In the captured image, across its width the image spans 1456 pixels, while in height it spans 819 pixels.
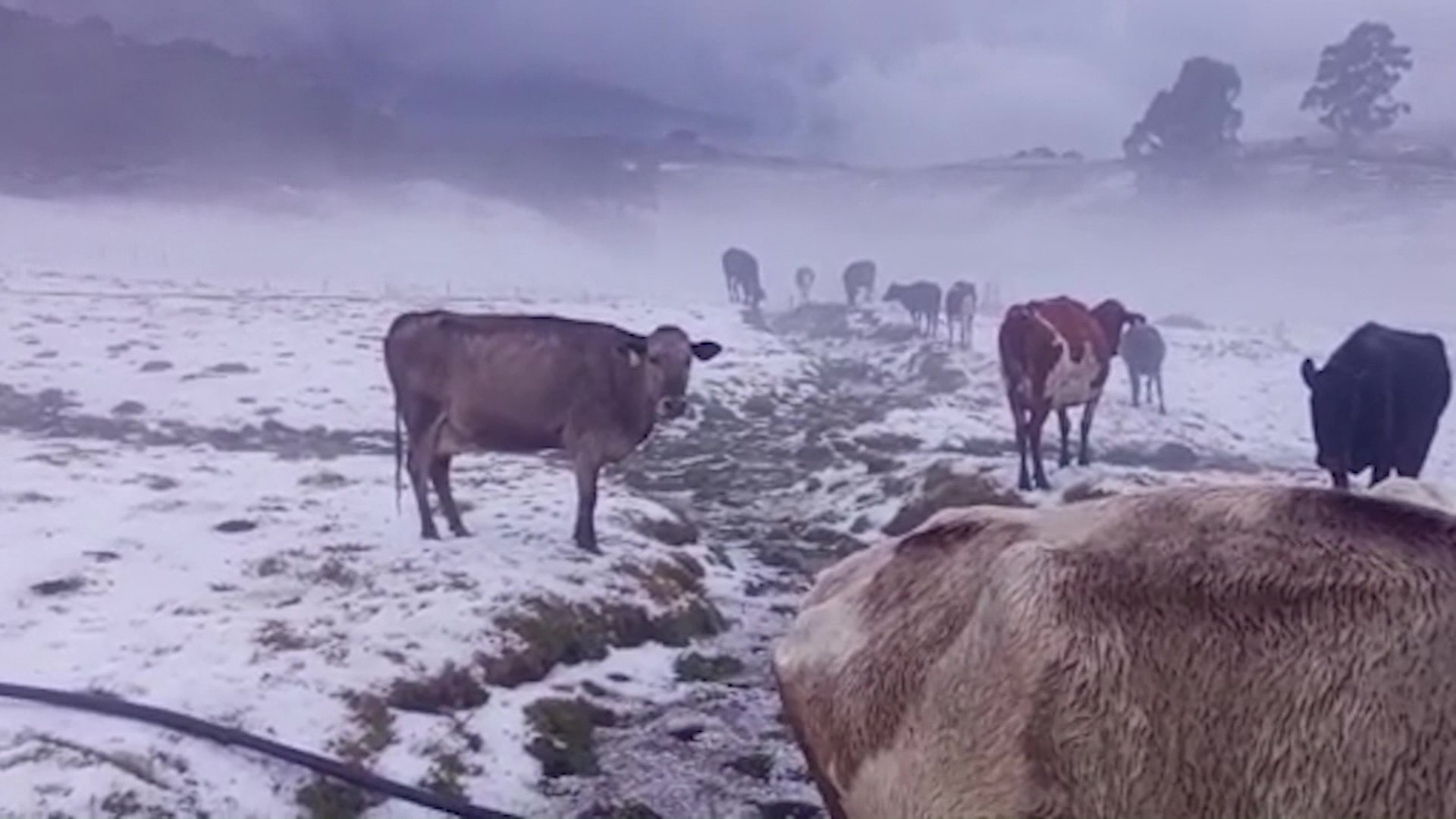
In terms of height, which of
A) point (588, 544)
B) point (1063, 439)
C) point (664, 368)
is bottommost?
point (588, 544)

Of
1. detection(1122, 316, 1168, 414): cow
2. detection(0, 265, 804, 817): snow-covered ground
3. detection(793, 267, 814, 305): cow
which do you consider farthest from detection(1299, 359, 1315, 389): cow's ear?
detection(793, 267, 814, 305): cow

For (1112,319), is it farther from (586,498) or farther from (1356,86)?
(1356,86)

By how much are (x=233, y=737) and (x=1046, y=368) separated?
9.45 metres

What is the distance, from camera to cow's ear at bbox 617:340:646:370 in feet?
33.2

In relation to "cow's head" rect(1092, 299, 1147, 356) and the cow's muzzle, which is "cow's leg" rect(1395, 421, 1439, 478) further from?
the cow's muzzle

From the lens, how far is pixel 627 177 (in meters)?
60.8

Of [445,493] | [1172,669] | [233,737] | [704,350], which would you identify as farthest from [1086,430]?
[1172,669]

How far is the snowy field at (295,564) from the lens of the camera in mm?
5695

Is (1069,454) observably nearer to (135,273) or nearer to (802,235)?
(135,273)

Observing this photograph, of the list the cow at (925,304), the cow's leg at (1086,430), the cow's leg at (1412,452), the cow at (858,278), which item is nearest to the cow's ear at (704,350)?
the cow's leg at (1086,430)

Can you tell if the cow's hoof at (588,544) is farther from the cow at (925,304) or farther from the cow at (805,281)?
the cow at (805,281)

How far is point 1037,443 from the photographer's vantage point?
12.5 m

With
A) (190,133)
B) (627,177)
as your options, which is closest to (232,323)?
(627,177)

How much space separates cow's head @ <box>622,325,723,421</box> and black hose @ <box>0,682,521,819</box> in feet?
16.1
